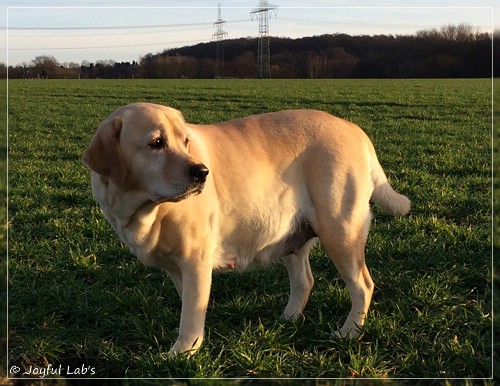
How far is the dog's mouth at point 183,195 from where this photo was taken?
312 centimetres

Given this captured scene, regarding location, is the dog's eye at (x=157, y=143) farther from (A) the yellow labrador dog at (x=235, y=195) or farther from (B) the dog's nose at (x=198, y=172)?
(B) the dog's nose at (x=198, y=172)

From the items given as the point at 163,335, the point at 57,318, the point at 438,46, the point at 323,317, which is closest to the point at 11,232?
the point at 57,318

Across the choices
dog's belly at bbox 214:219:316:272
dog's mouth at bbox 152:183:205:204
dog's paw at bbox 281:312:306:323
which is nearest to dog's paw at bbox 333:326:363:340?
dog's paw at bbox 281:312:306:323

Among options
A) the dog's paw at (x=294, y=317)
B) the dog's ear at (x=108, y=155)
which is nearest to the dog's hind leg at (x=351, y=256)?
the dog's paw at (x=294, y=317)

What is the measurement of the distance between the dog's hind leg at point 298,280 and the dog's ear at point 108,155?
1.60 metres

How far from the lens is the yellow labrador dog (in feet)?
10.6

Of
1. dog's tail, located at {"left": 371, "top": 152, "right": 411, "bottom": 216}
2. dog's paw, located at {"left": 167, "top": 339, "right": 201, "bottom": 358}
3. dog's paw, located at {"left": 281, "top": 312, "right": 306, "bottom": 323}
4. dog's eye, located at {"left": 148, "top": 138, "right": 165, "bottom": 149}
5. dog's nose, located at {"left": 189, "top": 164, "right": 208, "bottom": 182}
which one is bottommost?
dog's paw, located at {"left": 281, "top": 312, "right": 306, "bottom": 323}

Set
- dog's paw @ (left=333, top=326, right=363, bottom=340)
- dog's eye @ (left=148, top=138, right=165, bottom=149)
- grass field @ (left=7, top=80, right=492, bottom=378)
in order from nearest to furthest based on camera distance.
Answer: dog's eye @ (left=148, top=138, right=165, bottom=149) < grass field @ (left=7, top=80, right=492, bottom=378) < dog's paw @ (left=333, top=326, right=363, bottom=340)

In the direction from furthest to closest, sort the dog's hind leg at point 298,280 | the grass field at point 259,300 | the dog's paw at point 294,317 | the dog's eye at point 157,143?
the dog's hind leg at point 298,280, the dog's paw at point 294,317, the grass field at point 259,300, the dog's eye at point 157,143

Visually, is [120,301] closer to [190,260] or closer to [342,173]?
[190,260]

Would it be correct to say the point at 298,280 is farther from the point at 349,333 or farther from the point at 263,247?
the point at 349,333

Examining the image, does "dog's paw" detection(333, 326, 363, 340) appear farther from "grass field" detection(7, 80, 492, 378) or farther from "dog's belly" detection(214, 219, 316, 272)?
"dog's belly" detection(214, 219, 316, 272)

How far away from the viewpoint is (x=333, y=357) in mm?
3504

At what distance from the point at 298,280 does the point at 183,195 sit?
1465 mm
